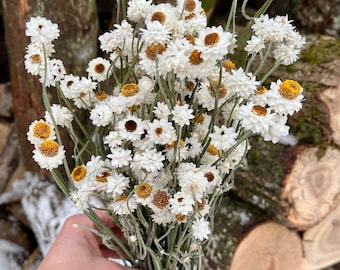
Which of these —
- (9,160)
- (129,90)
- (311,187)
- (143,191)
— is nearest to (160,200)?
(143,191)

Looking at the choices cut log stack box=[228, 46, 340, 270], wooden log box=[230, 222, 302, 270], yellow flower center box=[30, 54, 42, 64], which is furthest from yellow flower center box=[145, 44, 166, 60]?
wooden log box=[230, 222, 302, 270]

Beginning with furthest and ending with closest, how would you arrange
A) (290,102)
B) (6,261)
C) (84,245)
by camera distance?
1. (6,261)
2. (84,245)
3. (290,102)

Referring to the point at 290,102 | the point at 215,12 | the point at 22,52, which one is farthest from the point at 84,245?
the point at 215,12

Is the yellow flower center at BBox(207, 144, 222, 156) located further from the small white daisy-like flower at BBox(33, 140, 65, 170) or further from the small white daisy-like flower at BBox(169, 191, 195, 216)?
the small white daisy-like flower at BBox(33, 140, 65, 170)

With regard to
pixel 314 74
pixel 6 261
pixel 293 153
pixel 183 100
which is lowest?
pixel 6 261

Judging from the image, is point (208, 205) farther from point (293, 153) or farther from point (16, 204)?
point (16, 204)

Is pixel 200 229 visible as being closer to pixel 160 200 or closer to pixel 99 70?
pixel 160 200

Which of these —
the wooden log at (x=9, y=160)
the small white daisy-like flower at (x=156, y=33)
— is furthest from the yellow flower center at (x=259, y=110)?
the wooden log at (x=9, y=160)
